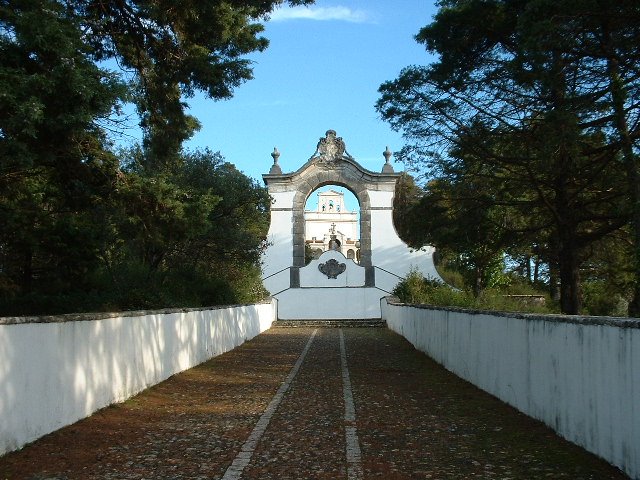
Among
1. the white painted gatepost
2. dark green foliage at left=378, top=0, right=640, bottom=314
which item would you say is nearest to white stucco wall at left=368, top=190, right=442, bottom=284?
the white painted gatepost

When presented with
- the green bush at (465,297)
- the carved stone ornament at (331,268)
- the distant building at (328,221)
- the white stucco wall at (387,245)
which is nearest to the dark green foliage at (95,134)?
the green bush at (465,297)

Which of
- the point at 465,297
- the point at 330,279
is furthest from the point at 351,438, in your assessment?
the point at 330,279

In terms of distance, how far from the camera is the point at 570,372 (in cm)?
698

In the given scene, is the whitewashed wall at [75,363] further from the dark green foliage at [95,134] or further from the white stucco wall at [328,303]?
the white stucco wall at [328,303]

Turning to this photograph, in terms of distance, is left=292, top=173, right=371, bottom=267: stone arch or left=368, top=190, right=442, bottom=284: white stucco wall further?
left=292, top=173, right=371, bottom=267: stone arch

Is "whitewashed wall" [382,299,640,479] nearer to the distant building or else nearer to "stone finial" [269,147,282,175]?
"stone finial" [269,147,282,175]

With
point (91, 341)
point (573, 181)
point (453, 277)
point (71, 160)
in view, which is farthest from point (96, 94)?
point (453, 277)

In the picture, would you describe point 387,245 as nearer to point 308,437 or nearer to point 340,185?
point 340,185

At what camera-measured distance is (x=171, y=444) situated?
7.38m

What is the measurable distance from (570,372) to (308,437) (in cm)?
270

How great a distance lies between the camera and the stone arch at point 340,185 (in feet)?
136

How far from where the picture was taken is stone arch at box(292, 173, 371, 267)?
41.5 metres

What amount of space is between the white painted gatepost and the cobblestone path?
2711 cm

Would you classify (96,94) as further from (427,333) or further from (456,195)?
(456,195)
